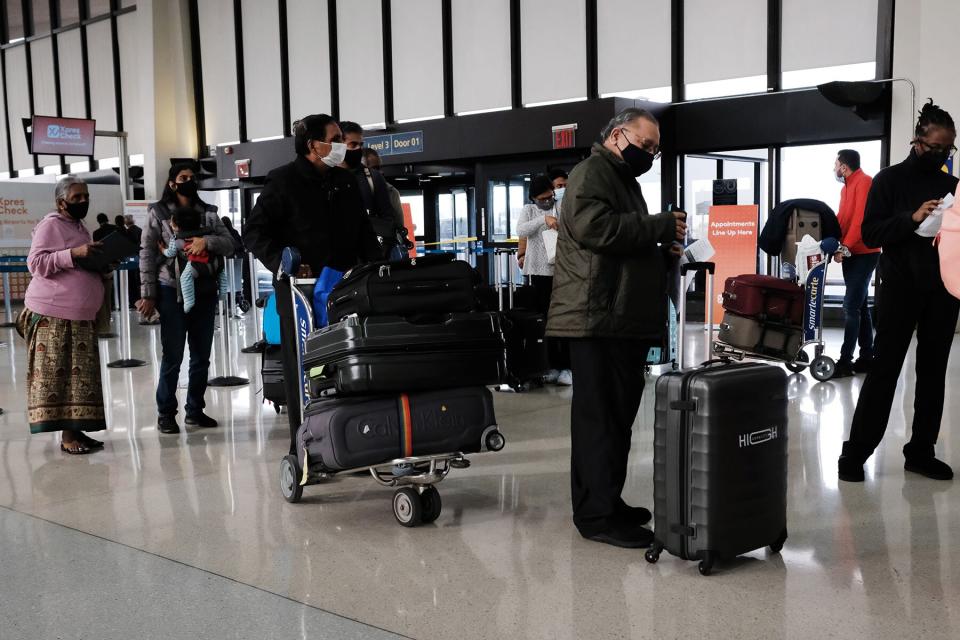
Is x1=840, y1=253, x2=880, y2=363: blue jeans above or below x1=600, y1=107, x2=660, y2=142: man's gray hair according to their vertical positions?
below

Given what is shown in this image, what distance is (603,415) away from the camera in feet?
10.2

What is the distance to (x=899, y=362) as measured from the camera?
3.83m

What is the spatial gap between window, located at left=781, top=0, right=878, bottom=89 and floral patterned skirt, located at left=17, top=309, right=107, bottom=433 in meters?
8.62

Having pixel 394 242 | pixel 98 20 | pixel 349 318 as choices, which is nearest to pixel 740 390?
pixel 349 318

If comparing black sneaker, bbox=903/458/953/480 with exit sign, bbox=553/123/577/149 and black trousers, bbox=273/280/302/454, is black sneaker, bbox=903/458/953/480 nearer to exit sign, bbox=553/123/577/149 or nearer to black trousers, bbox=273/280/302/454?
black trousers, bbox=273/280/302/454

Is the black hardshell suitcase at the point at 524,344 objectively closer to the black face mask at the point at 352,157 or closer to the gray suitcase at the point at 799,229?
the black face mask at the point at 352,157

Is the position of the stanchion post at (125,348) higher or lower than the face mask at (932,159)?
lower

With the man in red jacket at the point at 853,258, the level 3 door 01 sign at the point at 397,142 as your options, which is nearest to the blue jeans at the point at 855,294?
the man in red jacket at the point at 853,258

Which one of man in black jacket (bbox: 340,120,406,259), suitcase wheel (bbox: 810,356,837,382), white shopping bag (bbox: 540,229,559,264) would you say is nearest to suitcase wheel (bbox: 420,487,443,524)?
man in black jacket (bbox: 340,120,406,259)

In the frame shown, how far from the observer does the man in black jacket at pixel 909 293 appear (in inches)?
146

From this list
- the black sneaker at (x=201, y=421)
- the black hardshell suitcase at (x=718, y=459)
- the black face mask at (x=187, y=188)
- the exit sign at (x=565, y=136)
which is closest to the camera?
the black hardshell suitcase at (x=718, y=459)

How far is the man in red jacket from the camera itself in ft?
22.8

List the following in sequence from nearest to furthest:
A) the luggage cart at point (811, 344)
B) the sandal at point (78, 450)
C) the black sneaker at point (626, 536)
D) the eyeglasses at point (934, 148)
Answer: the black sneaker at point (626, 536), the eyeglasses at point (934, 148), the sandal at point (78, 450), the luggage cart at point (811, 344)

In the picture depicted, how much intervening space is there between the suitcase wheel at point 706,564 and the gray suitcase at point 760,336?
12.9 feet
